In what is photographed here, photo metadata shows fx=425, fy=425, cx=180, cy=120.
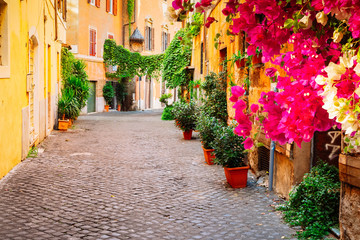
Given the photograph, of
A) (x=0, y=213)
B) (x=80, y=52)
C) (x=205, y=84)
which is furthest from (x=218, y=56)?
(x=80, y=52)

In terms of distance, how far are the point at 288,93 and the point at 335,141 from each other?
359 centimetres

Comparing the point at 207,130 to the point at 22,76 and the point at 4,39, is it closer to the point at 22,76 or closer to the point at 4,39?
the point at 22,76

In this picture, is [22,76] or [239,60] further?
[22,76]

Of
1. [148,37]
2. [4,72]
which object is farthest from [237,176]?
[148,37]

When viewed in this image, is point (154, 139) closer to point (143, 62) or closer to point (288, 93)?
point (288, 93)

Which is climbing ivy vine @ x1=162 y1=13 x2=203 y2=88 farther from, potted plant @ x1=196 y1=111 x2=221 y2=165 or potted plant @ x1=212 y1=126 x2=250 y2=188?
potted plant @ x1=212 y1=126 x2=250 y2=188

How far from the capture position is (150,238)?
4406 millimetres

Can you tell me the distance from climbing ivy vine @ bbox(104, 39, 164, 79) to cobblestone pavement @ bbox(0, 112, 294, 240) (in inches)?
837

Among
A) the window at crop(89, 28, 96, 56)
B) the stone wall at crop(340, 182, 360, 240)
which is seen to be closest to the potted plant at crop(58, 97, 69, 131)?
the stone wall at crop(340, 182, 360, 240)

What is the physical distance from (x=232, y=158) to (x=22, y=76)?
4.75 metres

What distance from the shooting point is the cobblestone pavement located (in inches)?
181

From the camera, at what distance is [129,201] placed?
19.2 ft

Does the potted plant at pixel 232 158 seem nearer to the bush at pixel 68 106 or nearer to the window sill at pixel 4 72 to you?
the window sill at pixel 4 72

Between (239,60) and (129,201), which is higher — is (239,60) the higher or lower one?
the higher one
